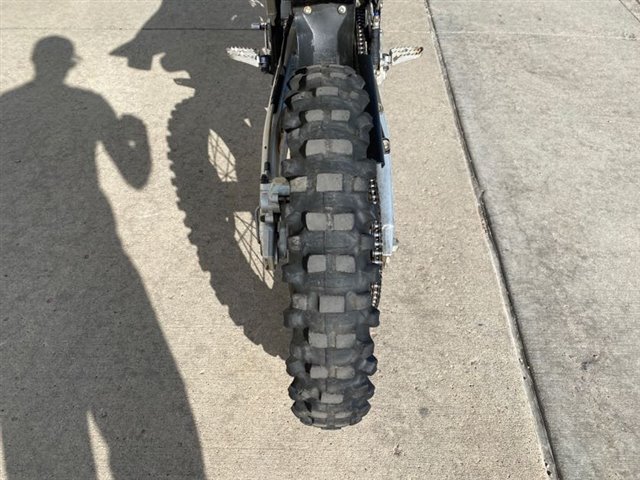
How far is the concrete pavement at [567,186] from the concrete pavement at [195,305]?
0.62 ft

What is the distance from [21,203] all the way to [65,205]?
284 mm

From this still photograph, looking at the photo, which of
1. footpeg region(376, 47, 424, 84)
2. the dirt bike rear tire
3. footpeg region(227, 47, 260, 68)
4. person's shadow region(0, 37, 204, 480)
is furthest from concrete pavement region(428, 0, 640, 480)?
person's shadow region(0, 37, 204, 480)

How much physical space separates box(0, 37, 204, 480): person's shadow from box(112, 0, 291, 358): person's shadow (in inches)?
15.0

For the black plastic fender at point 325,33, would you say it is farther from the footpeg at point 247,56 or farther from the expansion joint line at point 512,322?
the expansion joint line at point 512,322

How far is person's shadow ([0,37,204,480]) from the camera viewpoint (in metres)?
2.43

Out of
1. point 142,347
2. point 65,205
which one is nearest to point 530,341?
point 142,347

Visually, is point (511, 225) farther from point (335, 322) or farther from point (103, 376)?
point (103, 376)

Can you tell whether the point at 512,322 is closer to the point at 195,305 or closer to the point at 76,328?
the point at 195,305

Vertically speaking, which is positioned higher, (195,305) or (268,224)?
(268,224)

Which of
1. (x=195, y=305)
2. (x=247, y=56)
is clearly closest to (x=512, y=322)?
(x=195, y=305)

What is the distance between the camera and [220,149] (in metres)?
3.71

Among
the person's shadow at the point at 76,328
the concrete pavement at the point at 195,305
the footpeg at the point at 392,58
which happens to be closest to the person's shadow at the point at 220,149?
the concrete pavement at the point at 195,305

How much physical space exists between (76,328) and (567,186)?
10.2ft

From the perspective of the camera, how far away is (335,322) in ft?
5.79
